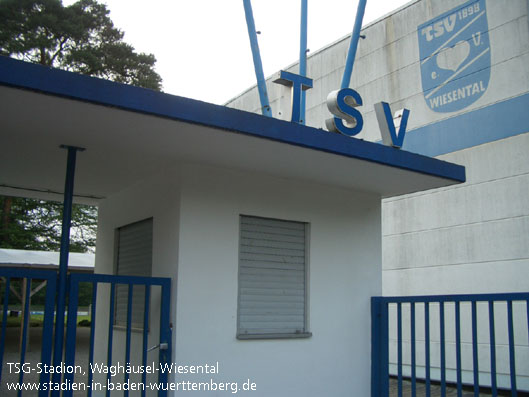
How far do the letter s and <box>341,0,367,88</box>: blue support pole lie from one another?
5.84 ft

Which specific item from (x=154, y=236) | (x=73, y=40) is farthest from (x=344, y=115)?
(x=73, y=40)

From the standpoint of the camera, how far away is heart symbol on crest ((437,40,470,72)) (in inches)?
451

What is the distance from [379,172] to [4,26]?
23587 mm

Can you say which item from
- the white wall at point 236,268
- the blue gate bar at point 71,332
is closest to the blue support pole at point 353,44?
the white wall at point 236,268

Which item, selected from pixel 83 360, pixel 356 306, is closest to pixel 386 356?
pixel 356 306

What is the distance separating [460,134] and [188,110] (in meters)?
8.27

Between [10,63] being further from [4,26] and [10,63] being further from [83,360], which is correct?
[4,26]

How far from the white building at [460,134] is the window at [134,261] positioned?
6.77 m

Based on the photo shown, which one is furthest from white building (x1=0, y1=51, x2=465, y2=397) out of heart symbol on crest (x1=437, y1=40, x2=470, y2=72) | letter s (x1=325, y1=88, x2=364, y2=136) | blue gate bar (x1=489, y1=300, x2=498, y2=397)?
heart symbol on crest (x1=437, y1=40, x2=470, y2=72)

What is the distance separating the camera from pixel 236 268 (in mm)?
6348

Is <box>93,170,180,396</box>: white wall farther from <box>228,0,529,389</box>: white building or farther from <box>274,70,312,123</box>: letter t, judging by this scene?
<box>228,0,529,389</box>: white building

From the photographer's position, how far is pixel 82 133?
5215 millimetres

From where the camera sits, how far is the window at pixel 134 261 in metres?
6.93

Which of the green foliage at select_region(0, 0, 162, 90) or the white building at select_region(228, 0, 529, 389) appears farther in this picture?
the green foliage at select_region(0, 0, 162, 90)
